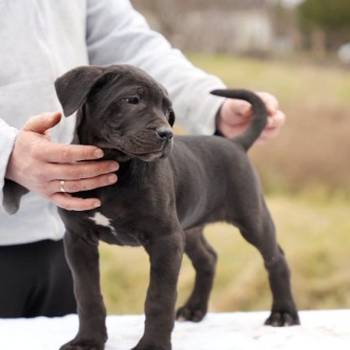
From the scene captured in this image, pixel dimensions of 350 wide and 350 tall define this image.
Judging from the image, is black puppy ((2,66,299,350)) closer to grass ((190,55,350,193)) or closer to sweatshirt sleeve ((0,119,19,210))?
sweatshirt sleeve ((0,119,19,210))

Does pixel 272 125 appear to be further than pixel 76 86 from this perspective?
Yes

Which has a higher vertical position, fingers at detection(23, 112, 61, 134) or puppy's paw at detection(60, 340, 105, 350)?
fingers at detection(23, 112, 61, 134)

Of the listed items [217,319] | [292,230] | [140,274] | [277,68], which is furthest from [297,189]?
[217,319]

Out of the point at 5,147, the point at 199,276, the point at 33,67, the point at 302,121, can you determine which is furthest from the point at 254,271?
the point at 5,147

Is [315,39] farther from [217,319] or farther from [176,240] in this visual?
[176,240]

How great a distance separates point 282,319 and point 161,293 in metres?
0.35

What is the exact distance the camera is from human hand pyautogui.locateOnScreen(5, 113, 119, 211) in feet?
3.26

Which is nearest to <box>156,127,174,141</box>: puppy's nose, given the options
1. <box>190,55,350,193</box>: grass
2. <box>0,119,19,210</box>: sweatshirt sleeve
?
<box>0,119,19,210</box>: sweatshirt sleeve

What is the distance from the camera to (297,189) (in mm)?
4070

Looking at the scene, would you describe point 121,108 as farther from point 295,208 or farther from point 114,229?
point 295,208

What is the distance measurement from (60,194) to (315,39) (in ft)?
12.6

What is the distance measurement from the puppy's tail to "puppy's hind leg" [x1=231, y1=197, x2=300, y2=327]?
0.11 meters

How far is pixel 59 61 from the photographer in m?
1.40

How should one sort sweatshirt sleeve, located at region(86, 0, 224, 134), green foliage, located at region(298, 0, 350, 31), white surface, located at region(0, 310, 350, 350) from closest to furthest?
white surface, located at region(0, 310, 350, 350) < sweatshirt sleeve, located at region(86, 0, 224, 134) < green foliage, located at region(298, 0, 350, 31)
